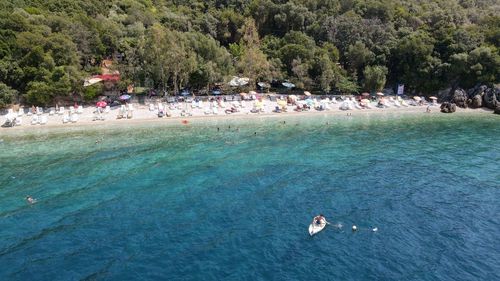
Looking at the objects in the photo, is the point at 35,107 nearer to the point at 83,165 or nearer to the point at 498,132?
the point at 83,165

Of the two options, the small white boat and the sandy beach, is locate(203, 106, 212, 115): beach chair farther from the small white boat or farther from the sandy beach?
the small white boat

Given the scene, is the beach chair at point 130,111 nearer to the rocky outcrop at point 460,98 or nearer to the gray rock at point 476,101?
the rocky outcrop at point 460,98

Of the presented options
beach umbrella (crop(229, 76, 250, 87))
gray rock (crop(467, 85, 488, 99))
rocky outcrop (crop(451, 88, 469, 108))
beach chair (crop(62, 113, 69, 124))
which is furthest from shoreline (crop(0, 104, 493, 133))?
beach umbrella (crop(229, 76, 250, 87))

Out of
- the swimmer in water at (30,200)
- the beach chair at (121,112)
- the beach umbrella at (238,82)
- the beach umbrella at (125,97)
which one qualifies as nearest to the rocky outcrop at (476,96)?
the beach umbrella at (238,82)

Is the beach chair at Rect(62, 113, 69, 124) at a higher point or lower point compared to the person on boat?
higher

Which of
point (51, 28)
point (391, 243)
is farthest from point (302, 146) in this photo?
point (51, 28)

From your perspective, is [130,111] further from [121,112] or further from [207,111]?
[207,111]
